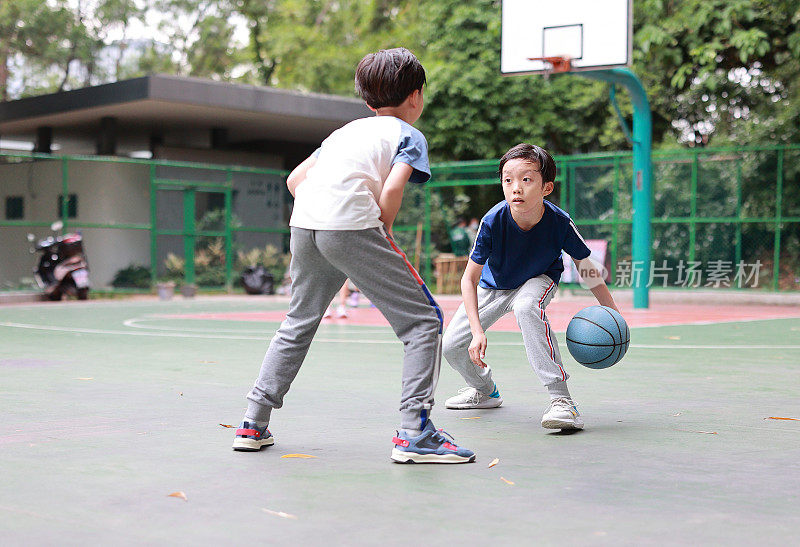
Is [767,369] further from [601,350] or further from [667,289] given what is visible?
[667,289]

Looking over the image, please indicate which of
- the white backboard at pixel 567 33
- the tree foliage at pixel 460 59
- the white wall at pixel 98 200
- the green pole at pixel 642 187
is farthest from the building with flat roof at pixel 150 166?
the green pole at pixel 642 187

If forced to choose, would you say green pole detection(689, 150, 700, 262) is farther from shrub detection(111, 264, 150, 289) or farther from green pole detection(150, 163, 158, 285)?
shrub detection(111, 264, 150, 289)

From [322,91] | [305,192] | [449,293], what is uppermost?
[322,91]

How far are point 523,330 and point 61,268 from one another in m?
15.3

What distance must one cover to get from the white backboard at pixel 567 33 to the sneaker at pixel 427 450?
11.3 meters

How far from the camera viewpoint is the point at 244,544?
2781 millimetres

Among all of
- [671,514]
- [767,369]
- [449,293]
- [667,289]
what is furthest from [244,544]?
[449,293]

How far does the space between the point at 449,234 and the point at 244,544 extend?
742 inches

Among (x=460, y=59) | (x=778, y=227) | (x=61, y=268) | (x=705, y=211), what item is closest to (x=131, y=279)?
(x=61, y=268)

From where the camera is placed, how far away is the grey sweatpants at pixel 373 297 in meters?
3.90

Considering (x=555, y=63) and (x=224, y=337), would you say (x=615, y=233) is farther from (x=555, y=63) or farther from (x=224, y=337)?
(x=224, y=337)

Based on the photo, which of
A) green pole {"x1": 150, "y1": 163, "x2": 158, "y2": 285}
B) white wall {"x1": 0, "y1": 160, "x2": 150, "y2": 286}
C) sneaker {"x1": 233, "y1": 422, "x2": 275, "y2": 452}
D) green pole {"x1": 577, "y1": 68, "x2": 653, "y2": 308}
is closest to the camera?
sneaker {"x1": 233, "y1": 422, "x2": 275, "y2": 452}

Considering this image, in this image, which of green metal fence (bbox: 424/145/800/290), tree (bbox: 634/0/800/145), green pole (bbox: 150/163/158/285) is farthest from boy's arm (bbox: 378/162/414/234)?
green pole (bbox: 150/163/158/285)

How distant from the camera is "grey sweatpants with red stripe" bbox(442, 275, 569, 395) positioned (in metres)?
4.81
